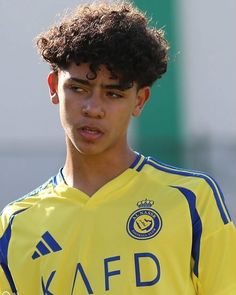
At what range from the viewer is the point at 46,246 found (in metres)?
3.75

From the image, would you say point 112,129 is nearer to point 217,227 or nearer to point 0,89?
point 217,227

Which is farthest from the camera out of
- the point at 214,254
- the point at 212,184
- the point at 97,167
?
the point at 97,167

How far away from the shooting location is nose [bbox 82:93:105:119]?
3611mm

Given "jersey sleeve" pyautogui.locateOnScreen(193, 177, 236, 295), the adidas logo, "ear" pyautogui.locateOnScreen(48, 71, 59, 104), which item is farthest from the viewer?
"ear" pyautogui.locateOnScreen(48, 71, 59, 104)

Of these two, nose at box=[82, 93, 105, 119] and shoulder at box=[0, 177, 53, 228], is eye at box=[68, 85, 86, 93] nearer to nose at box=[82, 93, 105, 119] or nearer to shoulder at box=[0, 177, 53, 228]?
nose at box=[82, 93, 105, 119]

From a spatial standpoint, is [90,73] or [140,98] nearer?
[90,73]

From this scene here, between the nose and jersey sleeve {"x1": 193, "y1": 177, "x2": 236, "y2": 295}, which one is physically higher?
the nose

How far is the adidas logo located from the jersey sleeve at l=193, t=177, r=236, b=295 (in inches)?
17.6

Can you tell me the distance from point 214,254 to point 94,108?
57 centimetres

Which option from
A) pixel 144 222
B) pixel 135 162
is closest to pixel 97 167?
pixel 135 162

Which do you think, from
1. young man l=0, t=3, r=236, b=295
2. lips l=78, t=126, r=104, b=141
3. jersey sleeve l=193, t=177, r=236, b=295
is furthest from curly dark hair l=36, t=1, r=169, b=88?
jersey sleeve l=193, t=177, r=236, b=295

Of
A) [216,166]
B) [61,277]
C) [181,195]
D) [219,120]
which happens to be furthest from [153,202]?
[219,120]

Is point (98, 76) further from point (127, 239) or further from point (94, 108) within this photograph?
point (127, 239)

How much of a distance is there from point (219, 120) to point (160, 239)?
5965mm
